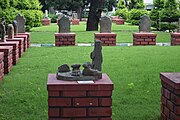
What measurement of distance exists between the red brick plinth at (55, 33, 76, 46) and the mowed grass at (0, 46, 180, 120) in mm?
2477

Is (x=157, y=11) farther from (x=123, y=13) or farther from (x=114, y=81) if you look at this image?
(x=114, y=81)

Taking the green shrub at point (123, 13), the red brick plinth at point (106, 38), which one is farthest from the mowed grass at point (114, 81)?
the green shrub at point (123, 13)

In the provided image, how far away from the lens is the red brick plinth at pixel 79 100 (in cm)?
464

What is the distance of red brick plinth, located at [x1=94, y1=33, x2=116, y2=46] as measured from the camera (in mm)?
16125

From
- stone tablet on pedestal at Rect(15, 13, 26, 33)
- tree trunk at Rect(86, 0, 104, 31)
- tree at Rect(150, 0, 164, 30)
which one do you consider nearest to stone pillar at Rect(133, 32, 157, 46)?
stone tablet on pedestal at Rect(15, 13, 26, 33)

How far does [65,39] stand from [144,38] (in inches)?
120

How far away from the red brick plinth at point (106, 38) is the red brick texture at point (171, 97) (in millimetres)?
10945

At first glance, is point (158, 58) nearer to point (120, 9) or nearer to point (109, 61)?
point (109, 61)

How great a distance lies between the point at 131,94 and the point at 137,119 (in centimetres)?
144

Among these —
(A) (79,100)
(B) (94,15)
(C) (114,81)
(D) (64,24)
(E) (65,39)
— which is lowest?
(C) (114,81)

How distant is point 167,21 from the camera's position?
27750 mm

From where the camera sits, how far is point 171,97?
4832 millimetres

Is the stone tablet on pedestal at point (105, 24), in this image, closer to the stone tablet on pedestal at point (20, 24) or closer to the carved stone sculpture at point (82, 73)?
the stone tablet on pedestal at point (20, 24)

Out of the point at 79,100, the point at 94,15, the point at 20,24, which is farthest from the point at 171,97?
the point at 94,15
